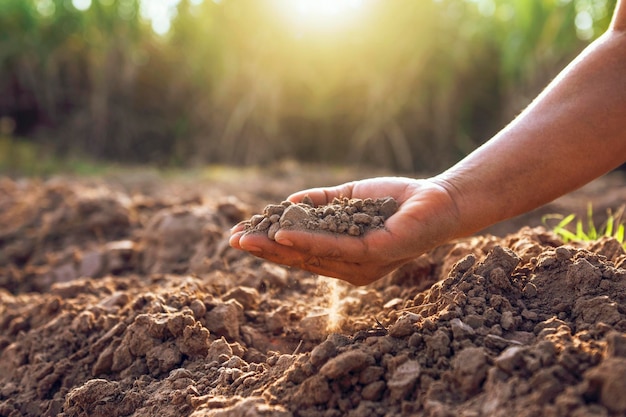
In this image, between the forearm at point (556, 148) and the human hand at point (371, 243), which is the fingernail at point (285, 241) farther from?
the forearm at point (556, 148)

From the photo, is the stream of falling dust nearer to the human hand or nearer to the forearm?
the human hand

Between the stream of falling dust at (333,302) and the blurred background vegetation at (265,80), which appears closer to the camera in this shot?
the stream of falling dust at (333,302)

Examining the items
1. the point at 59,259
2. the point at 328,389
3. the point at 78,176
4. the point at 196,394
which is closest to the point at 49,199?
the point at 59,259

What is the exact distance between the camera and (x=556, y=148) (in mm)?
1823

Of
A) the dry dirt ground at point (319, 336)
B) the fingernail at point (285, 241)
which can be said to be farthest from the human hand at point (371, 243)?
the dry dirt ground at point (319, 336)

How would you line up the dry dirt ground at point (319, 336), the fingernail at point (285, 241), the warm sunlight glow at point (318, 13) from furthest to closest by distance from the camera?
the warm sunlight glow at point (318, 13) → the fingernail at point (285, 241) → the dry dirt ground at point (319, 336)

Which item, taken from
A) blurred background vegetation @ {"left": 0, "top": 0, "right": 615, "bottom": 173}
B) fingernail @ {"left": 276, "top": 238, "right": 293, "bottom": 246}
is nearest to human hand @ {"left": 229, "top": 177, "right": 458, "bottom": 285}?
fingernail @ {"left": 276, "top": 238, "right": 293, "bottom": 246}

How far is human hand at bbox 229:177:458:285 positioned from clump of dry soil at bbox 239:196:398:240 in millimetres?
31

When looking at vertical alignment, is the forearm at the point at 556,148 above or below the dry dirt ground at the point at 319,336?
above

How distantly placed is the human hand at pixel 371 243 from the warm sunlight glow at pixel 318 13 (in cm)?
648

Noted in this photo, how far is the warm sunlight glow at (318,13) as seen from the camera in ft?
26.1

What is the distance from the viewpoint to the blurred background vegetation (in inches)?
318

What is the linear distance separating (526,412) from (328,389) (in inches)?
17.6

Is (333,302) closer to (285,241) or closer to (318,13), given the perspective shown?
(285,241)
